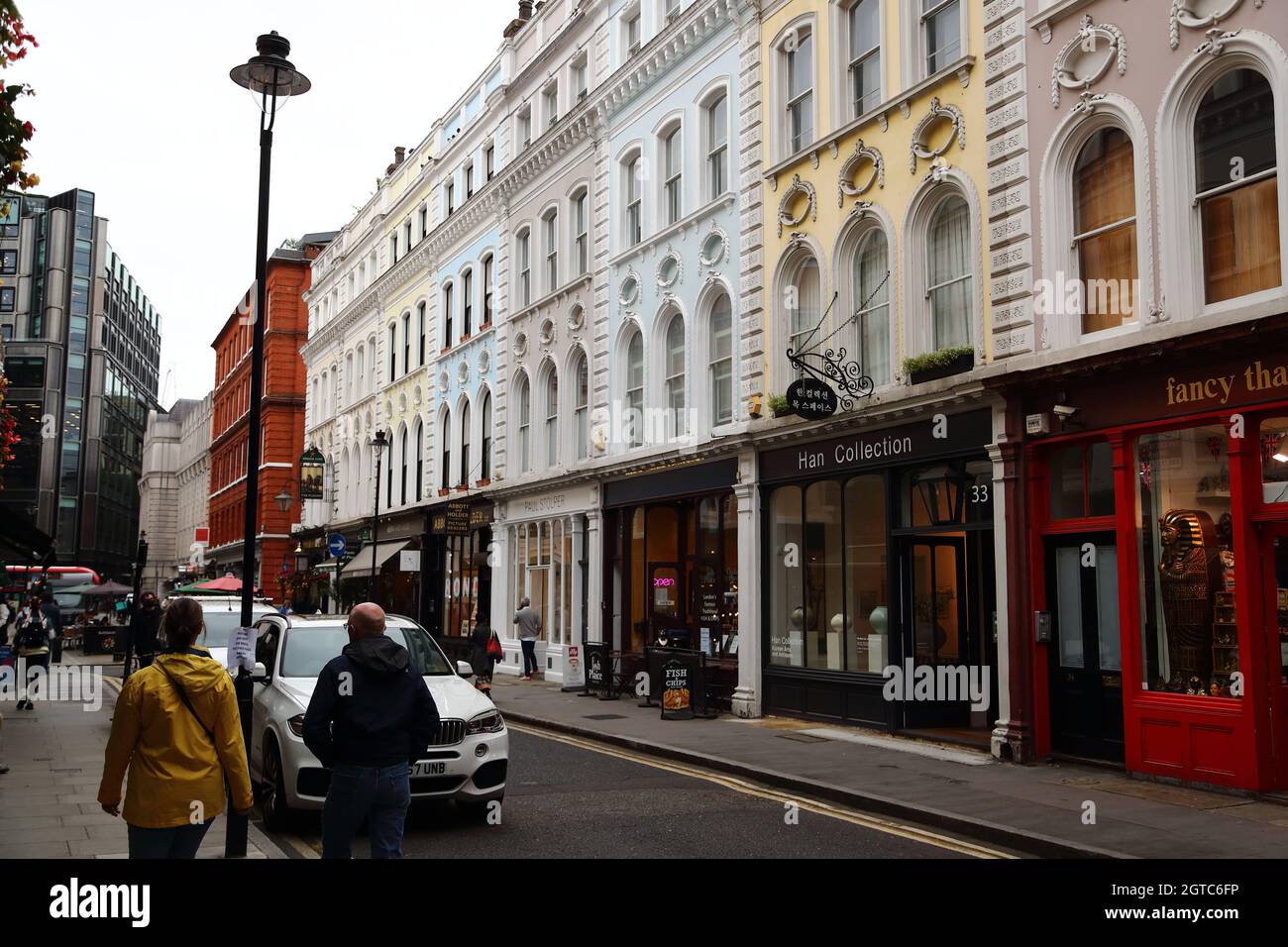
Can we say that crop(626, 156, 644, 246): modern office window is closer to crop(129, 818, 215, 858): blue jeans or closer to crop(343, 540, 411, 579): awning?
crop(343, 540, 411, 579): awning

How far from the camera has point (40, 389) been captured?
88.2 m

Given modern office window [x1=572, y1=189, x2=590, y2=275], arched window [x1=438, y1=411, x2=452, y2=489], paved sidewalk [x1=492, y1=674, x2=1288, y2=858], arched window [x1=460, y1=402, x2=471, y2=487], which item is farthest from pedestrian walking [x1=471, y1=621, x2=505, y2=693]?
modern office window [x1=572, y1=189, x2=590, y2=275]

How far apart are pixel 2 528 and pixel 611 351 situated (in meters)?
12.4

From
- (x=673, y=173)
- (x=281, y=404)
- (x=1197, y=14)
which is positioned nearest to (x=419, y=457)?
(x=673, y=173)

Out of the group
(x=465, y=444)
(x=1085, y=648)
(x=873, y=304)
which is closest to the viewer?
(x=1085, y=648)

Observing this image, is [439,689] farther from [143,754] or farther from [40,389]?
[40,389]

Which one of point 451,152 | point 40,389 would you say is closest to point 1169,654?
point 451,152

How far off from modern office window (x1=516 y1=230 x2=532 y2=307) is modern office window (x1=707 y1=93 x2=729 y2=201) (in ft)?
27.5

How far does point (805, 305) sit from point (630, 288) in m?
5.92

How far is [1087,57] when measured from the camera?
42.9 ft

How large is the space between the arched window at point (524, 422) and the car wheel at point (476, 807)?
1797 cm

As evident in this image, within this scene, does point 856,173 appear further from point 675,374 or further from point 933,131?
point 675,374

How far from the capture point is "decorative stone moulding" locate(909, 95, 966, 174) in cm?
1485

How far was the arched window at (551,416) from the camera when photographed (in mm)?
27219
